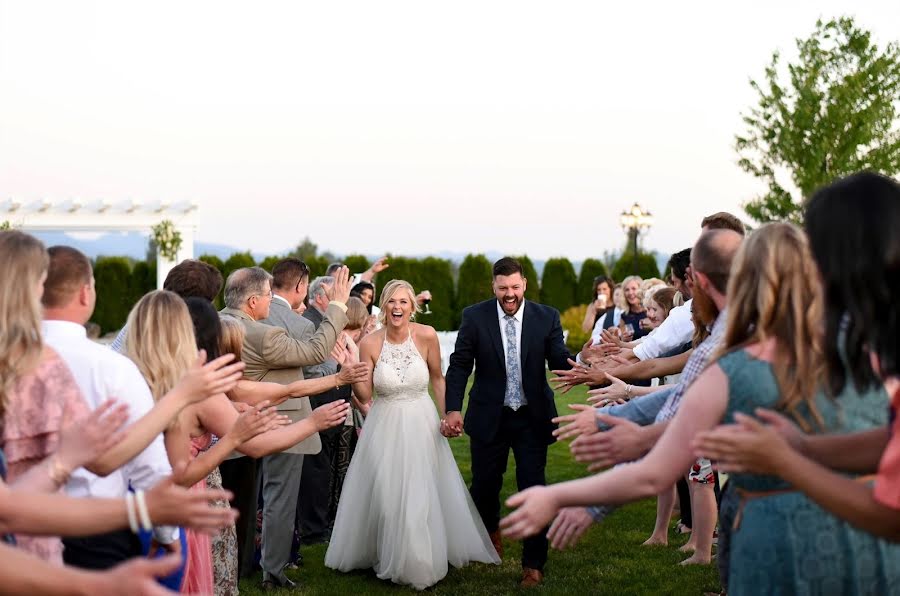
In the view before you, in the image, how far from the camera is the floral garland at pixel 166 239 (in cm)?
3628

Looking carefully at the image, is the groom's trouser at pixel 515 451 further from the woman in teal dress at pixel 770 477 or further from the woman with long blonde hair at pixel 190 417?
the woman in teal dress at pixel 770 477

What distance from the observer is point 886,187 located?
253 cm

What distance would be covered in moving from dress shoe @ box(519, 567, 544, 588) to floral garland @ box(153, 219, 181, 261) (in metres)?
30.5

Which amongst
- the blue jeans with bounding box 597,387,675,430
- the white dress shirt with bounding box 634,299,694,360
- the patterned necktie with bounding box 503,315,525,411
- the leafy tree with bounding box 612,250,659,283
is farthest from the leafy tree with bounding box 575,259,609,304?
the blue jeans with bounding box 597,387,675,430

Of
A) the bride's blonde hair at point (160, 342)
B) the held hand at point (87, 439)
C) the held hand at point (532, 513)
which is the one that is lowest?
the held hand at point (532, 513)

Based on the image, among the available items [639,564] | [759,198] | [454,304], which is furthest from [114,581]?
[759,198]

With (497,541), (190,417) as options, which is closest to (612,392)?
(190,417)

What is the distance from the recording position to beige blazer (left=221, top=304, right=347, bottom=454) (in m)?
7.16

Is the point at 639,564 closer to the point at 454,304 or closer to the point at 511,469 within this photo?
the point at 511,469

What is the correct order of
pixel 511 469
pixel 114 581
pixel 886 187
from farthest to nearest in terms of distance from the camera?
pixel 511 469 < pixel 886 187 < pixel 114 581

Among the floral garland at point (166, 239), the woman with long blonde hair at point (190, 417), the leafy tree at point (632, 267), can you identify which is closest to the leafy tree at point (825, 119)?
the leafy tree at point (632, 267)

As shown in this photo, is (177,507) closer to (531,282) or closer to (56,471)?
(56,471)

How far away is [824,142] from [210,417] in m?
32.9

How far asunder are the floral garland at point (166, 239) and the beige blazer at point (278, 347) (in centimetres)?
3007
